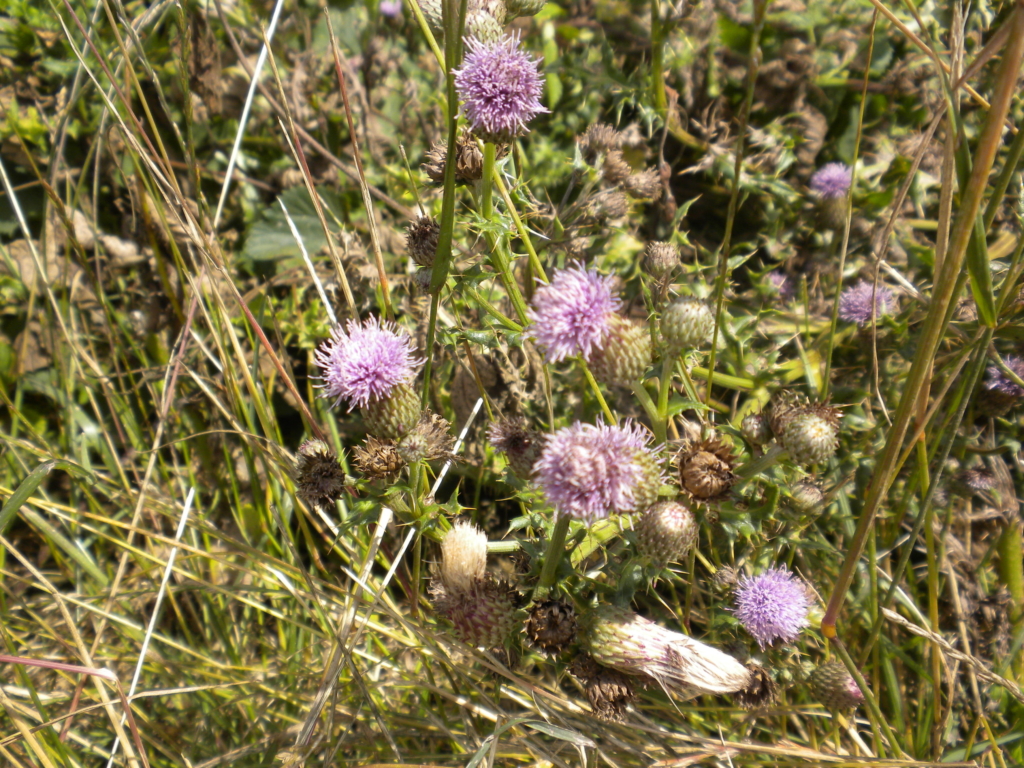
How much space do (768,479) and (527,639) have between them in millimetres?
866

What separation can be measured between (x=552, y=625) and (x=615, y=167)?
1.95m

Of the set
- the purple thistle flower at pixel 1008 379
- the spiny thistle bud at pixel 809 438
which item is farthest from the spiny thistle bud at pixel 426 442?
the purple thistle flower at pixel 1008 379

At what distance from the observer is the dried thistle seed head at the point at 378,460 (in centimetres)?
205

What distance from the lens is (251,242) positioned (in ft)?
11.9

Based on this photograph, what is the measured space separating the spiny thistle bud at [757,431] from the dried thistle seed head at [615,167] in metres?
1.31

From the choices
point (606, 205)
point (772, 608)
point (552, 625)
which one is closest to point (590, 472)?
point (552, 625)

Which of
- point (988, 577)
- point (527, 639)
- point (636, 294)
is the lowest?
point (988, 577)

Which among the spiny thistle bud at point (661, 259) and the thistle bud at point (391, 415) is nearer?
the thistle bud at point (391, 415)

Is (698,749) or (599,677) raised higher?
(599,677)

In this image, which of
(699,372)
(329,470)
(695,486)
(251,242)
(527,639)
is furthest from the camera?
(251,242)

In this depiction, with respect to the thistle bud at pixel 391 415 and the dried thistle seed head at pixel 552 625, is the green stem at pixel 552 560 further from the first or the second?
the thistle bud at pixel 391 415

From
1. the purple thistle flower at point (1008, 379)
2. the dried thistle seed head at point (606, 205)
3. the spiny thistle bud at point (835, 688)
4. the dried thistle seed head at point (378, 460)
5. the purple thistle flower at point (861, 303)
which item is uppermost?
the dried thistle seed head at point (606, 205)

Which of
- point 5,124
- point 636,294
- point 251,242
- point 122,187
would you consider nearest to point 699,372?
point 636,294

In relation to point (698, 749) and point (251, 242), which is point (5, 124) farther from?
point (698, 749)
